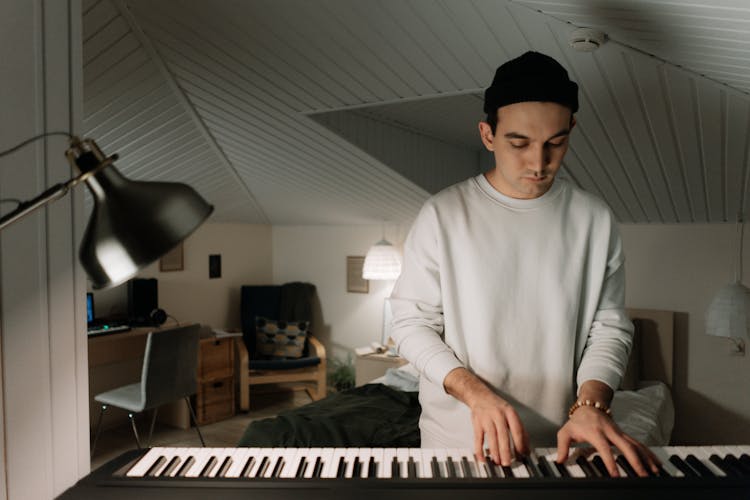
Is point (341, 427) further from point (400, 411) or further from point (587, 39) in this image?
point (587, 39)

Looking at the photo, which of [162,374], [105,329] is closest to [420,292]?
[162,374]

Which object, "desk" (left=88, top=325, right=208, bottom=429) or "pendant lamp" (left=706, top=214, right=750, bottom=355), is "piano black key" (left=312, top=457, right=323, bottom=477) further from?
"desk" (left=88, top=325, right=208, bottom=429)

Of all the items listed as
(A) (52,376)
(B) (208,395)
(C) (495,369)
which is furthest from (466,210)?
(B) (208,395)

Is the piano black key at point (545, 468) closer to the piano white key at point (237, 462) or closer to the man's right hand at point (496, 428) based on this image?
the man's right hand at point (496, 428)

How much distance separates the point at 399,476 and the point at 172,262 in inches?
184

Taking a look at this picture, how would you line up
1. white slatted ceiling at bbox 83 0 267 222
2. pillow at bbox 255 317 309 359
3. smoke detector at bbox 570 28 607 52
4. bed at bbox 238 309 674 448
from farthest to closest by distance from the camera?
pillow at bbox 255 317 309 359 < bed at bbox 238 309 674 448 < white slatted ceiling at bbox 83 0 267 222 < smoke detector at bbox 570 28 607 52

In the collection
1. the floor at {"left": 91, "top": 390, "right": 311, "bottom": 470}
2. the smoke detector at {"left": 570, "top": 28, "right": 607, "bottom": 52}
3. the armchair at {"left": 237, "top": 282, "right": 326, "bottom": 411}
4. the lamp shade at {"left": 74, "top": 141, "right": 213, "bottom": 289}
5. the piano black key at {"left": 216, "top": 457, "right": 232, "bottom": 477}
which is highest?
the smoke detector at {"left": 570, "top": 28, "right": 607, "bottom": 52}

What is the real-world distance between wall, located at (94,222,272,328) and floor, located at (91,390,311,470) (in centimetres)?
91

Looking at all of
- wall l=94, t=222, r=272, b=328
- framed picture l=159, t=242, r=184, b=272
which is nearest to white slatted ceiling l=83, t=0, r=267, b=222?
framed picture l=159, t=242, r=184, b=272

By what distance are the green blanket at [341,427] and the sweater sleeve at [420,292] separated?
1.65 m

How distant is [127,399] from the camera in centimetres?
364

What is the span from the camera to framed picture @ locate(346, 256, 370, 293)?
5.73m

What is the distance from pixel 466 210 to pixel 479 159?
3.78 metres

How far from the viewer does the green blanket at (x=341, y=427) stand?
9.03 feet
